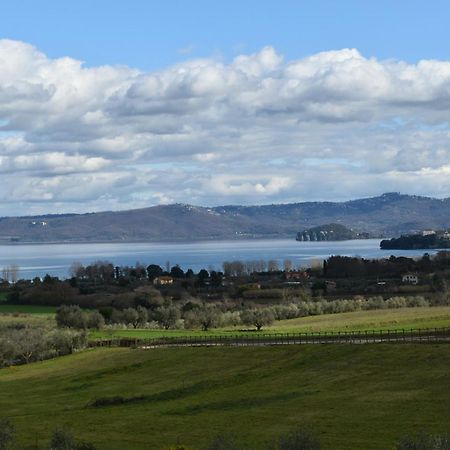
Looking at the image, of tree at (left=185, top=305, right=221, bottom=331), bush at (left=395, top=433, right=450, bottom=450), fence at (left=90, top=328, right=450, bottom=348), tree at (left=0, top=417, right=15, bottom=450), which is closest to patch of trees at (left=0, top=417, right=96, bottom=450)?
tree at (left=0, top=417, right=15, bottom=450)

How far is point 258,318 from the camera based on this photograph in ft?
378

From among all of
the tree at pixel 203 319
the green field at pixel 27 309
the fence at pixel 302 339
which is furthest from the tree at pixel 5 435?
the green field at pixel 27 309

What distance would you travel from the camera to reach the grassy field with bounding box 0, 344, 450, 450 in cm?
4622

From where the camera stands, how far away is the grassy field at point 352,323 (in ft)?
301

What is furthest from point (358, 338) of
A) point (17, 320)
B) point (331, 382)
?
point (17, 320)

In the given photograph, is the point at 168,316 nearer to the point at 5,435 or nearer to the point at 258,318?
the point at 258,318

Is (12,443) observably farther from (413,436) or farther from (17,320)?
(17,320)

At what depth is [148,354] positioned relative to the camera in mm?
82875

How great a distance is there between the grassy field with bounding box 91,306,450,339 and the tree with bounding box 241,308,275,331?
1151mm

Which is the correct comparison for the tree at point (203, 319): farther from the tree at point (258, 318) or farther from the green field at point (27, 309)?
the green field at point (27, 309)

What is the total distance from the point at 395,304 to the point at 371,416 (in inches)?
3081

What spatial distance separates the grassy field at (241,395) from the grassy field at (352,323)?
19.5m

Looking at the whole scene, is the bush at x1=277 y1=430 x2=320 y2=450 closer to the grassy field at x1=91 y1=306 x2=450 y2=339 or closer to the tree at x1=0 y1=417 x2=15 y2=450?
the tree at x1=0 y1=417 x2=15 y2=450

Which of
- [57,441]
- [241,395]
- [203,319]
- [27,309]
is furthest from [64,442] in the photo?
[27,309]
